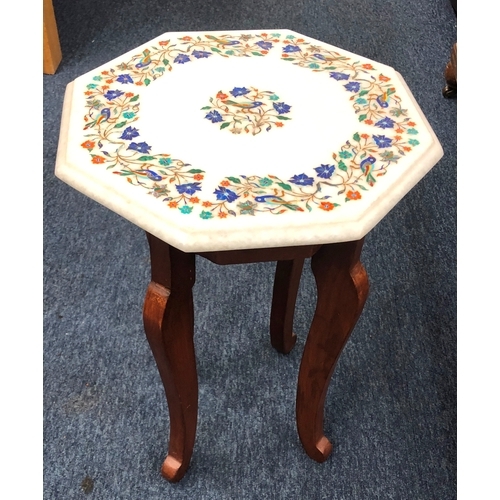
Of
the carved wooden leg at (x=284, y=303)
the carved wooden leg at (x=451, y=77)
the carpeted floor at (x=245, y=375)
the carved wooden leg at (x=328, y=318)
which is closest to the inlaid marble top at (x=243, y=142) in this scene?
the carved wooden leg at (x=328, y=318)

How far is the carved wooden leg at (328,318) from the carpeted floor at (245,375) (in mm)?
151

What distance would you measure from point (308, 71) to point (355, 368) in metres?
0.68

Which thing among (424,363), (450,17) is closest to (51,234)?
(424,363)

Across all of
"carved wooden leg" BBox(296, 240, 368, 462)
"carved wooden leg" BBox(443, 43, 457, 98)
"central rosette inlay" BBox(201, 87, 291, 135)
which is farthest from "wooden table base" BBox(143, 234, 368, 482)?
"carved wooden leg" BBox(443, 43, 457, 98)

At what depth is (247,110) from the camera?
92cm

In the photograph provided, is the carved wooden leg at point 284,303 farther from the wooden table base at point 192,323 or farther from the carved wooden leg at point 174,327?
the carved wooden leg at point 174,327

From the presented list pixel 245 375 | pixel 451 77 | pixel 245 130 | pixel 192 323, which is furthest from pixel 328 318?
pixel 451 77

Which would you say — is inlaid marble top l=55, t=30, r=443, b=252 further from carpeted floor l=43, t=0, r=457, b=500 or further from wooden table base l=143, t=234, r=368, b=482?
carpeted floor l=43, t=0, r=457, b=500

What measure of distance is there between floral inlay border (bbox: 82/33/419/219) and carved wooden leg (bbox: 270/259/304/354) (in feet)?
1.14

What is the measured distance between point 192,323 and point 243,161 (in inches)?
10.6

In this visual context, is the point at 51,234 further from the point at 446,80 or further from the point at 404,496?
the point at 446,80

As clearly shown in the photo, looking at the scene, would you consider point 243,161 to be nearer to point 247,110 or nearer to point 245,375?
point 247,110

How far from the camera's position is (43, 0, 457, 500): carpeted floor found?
1179mm

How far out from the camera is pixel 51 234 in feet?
5.34
